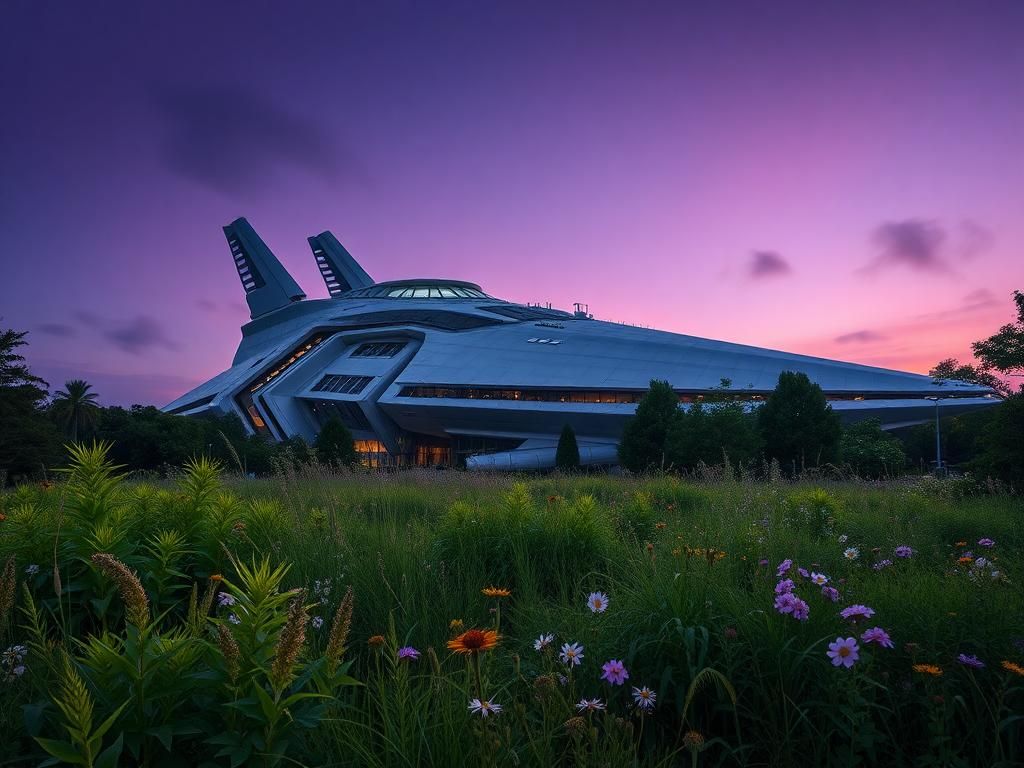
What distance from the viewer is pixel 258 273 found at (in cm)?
8312

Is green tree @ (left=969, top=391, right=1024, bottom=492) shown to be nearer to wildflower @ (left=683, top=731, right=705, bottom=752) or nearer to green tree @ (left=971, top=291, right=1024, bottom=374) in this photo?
green tree @ (left=971, top=291, right=1024, bottom=374)

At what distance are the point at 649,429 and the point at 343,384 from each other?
106 ft

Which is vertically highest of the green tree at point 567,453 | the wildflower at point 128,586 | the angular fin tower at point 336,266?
the angular fin tower at point 336,266

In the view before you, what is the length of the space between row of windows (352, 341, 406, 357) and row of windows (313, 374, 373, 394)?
17.0 ft

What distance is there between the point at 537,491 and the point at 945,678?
31.7ft

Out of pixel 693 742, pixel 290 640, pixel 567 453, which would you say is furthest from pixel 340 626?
pixel 567 453

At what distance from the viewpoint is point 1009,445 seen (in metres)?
10.1

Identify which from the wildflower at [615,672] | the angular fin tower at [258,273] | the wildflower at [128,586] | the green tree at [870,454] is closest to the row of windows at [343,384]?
the angular fin tower at [258,273]

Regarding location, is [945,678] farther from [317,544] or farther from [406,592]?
[317,544]

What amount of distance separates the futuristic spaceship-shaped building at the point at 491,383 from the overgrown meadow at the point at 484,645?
2840cm

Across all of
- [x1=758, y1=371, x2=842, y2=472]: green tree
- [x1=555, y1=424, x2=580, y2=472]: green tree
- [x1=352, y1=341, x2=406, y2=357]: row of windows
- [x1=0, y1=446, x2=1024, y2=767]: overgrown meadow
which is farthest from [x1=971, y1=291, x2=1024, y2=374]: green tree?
[x1=352, y1=341, x2=406, y2=357]: row of windows

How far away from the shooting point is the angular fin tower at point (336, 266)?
93000 millimetres

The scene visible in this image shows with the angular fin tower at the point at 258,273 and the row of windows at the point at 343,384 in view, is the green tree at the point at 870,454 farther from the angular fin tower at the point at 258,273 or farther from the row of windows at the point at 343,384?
the angular fin tower at the point at 258,273

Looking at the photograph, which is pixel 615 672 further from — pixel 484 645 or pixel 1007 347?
pixel 1007 347
